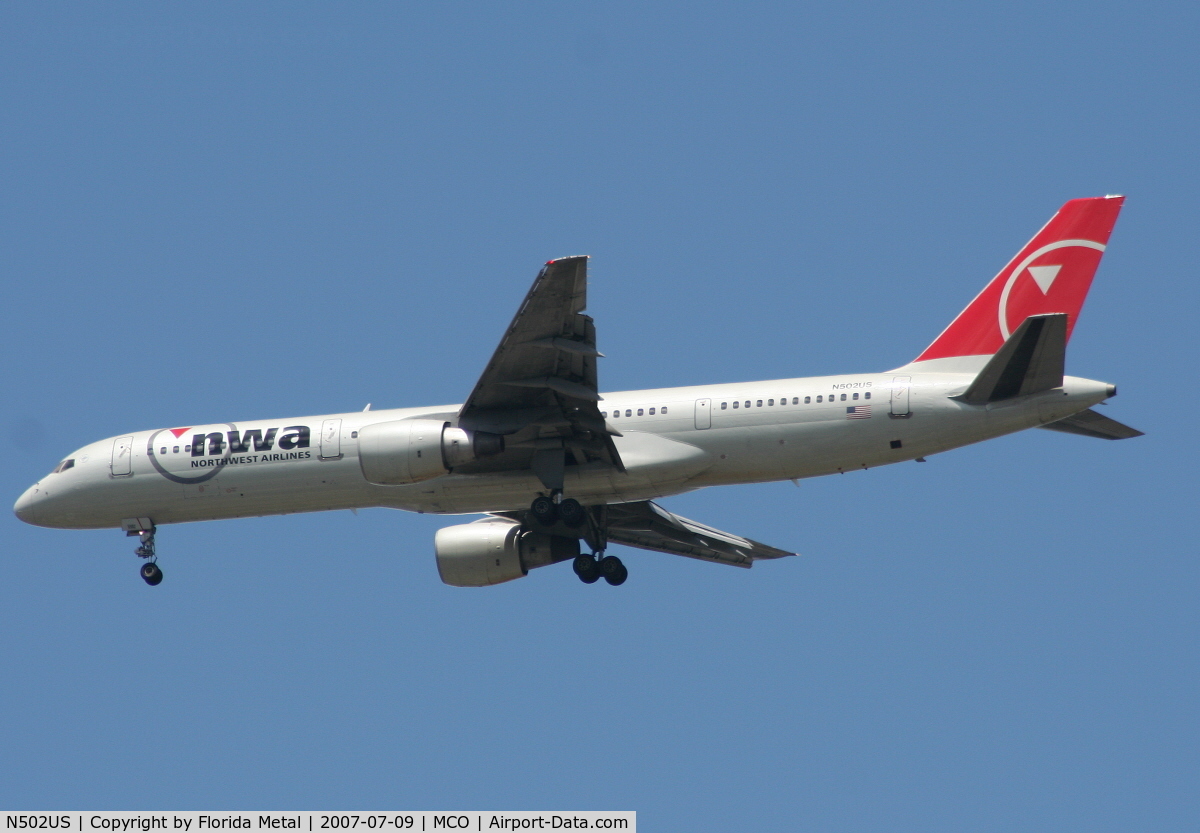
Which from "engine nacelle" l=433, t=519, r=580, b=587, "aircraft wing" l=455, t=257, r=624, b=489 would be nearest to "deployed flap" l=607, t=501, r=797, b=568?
"engine nacelle" l=433, t=519, r=580, b=587

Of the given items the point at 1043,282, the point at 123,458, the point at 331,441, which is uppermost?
the point at 1043,282

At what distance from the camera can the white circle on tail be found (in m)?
28.3

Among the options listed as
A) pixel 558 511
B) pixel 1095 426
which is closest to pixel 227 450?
pixel 558 511

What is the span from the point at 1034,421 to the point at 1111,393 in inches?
52.6

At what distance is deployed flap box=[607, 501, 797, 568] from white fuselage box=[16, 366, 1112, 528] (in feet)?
13.0

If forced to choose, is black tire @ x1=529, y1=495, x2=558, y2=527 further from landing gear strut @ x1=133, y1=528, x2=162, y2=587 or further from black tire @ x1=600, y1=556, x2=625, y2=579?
landing gear strut @ x1=133, y1=528, x2=162, y2=587

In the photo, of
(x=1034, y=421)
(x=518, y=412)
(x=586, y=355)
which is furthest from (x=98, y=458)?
(x=1034, y=421)

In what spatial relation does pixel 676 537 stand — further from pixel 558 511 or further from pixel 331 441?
pixel 331 441

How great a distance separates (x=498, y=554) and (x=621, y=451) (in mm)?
4858

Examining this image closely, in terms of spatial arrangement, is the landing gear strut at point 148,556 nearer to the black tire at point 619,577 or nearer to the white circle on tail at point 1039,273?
the black tire at point 619,577

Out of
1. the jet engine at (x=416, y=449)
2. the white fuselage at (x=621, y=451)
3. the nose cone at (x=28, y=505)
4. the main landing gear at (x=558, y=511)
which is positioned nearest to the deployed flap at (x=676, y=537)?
the white fuselage at (x=621, y=451)

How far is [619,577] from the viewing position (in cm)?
3114

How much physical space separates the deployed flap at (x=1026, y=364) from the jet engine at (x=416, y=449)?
856 centimetres
